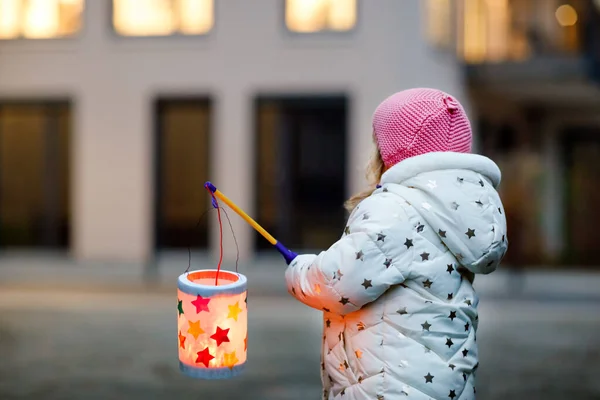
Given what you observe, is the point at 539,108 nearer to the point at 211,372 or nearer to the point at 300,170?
the point at 300,170

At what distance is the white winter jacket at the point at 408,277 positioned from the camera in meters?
2.30

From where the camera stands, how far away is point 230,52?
16.7 metres

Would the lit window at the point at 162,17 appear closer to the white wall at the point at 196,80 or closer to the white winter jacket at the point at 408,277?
the white wall at the point at 196,80

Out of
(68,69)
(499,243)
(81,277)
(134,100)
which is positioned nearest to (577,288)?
(81,277)

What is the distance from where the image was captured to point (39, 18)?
17.2 meters

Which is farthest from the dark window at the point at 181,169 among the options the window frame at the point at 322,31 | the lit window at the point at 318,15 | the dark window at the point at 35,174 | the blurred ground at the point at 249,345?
the blurred ground at the point at 249,345

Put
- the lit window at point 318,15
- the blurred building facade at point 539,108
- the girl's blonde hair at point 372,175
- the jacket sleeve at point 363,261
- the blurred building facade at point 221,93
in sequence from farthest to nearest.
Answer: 1. the lit window at point 318,15
2. the blurred building facade at point 221,93
3. the blurred building facade at point 539,108
4. the girl's blonde hair at point 372,175
5. the jacket sleeve at point 363,261

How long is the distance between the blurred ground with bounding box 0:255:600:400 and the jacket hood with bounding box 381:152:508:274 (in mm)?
4366

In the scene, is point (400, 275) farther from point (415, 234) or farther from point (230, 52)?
point (230, 52)

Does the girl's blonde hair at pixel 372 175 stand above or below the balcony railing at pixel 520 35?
below

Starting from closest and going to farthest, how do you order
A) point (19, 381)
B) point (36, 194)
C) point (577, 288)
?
1. point (19, 381)
2. point (577, 288)
3. point (36, 194)

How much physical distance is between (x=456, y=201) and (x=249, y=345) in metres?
6.68

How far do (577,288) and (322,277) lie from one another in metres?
11.7

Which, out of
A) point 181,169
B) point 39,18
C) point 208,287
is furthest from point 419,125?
point 39,18
